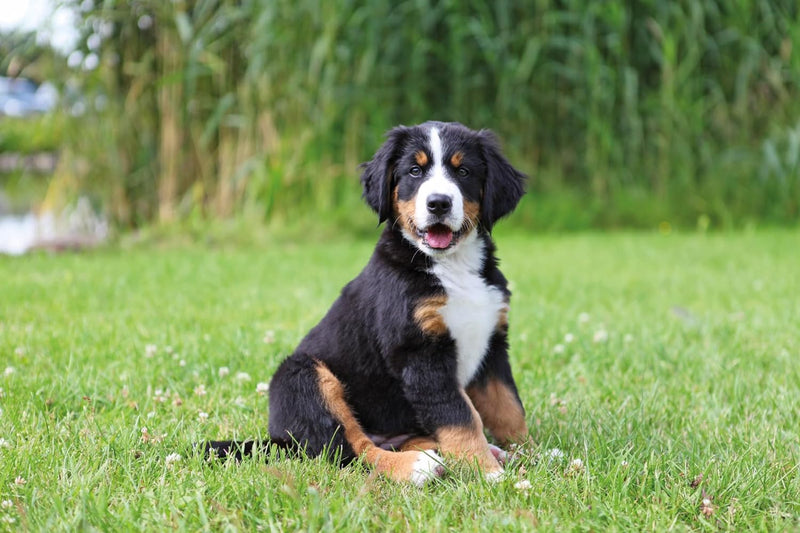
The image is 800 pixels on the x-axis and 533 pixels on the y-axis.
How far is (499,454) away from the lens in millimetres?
2510

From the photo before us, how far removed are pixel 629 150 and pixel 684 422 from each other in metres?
5.80

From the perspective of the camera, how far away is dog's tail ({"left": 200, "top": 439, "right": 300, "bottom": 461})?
91.2 inches

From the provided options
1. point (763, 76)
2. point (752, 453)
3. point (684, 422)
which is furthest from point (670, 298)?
point (763, 76)

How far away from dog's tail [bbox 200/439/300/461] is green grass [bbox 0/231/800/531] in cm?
7

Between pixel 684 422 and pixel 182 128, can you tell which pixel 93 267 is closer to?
pixel 182 128

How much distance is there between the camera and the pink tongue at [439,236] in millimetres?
2594

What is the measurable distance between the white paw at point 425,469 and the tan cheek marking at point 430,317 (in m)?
0.37

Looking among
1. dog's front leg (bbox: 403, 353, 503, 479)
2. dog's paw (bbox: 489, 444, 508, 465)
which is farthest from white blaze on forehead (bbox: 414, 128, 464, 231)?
dog's paw (bbox: 489, 444, 508, 465)

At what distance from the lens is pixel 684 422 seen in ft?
9.04

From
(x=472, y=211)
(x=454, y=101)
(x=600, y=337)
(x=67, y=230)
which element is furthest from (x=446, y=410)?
(x=67, y=230)

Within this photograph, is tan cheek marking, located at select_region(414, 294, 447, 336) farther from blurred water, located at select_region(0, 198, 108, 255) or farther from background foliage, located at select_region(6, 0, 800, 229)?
blurred water, located at select_region(0, 198, 108, 255)

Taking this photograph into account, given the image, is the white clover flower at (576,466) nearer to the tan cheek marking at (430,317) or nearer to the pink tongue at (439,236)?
the tan cheek marking at (430,317)

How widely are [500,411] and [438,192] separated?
753mm

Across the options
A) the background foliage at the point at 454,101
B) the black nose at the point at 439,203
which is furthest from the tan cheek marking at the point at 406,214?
the background foliage at the point at 454,101
